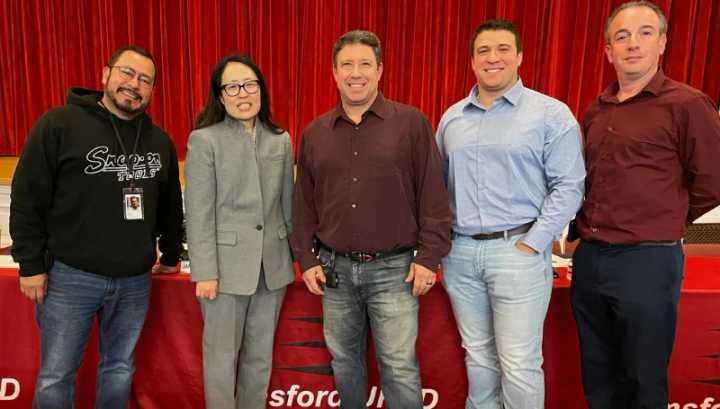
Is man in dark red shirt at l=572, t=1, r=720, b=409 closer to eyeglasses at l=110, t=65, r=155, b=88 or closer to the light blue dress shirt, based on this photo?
the light blue dress shirt

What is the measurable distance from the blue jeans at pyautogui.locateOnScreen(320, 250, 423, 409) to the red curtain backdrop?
3068mm

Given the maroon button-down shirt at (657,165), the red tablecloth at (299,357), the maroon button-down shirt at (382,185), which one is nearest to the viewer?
the maroon button-down shirt at (657,165)

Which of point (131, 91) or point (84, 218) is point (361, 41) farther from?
point (84, 218)

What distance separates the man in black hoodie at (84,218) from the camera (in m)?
1.58

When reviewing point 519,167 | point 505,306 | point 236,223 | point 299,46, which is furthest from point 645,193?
point 299,46

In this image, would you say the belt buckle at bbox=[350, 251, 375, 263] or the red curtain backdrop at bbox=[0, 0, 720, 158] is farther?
the red curtain backdrop at bbox=[0, 0, 720, 158]

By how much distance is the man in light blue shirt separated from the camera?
5.13ft

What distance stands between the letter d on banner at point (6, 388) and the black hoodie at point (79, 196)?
0.67m

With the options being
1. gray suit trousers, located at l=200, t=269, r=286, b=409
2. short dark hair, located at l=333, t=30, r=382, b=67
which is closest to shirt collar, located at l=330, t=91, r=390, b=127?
short dark hair, located at l=333, t=30, r=382, b=67

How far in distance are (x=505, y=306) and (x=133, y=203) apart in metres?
1.28

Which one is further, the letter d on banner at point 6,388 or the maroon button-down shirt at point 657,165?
the letter d on banner at point 6,388

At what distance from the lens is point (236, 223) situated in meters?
1.65

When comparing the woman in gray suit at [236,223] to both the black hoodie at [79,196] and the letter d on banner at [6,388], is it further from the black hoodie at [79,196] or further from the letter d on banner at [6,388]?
the letter d on banner at [6,388]

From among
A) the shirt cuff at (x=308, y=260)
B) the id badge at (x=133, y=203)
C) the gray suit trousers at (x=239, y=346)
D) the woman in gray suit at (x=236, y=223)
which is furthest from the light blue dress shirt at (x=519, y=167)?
the id badge at (x=133, y=203)
